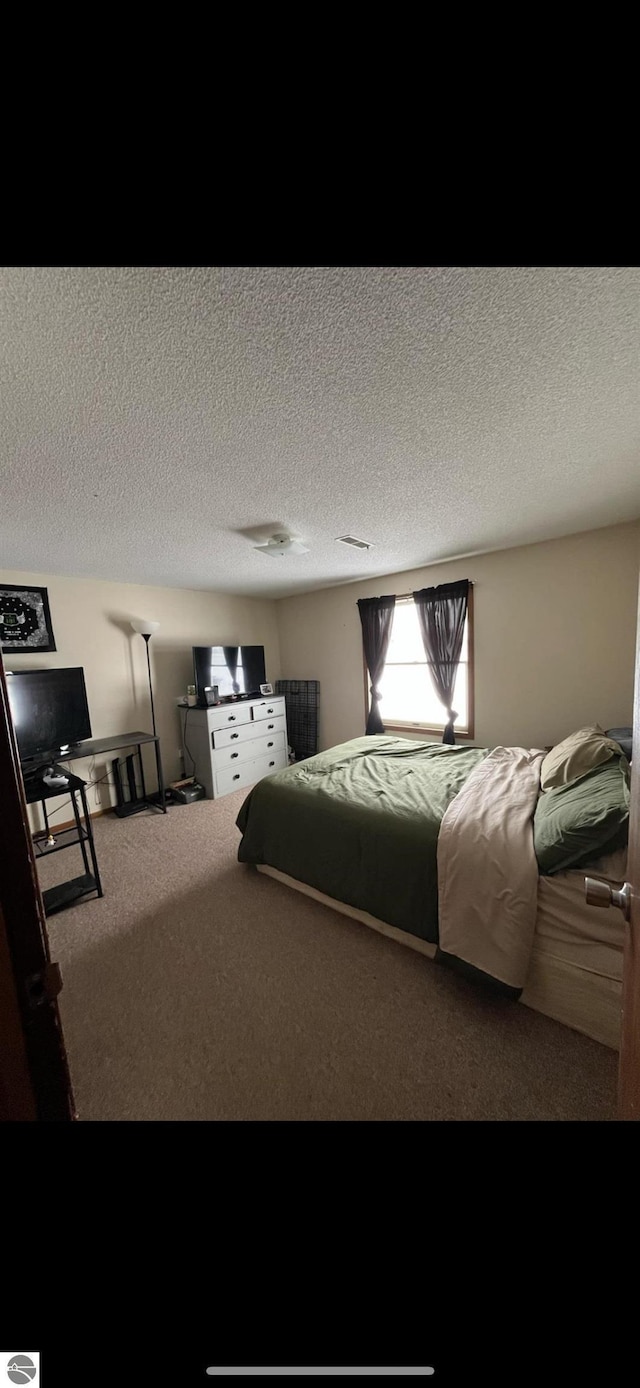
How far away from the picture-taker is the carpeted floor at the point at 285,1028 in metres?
1.14

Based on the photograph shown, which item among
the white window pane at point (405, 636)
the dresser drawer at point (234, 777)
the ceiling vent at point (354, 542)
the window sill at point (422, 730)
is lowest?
the dresser drawer at point (234, 777)

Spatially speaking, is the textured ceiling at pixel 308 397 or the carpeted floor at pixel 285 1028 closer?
the textured ceiling at pixel 308 397

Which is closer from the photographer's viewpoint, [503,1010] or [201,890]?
[503,1010]

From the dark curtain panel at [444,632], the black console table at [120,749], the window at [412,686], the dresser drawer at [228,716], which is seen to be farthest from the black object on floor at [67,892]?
the dark curtain panel at [444,632]

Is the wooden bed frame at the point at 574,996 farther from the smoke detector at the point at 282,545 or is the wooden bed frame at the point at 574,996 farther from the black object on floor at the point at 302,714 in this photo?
the black object on floor at the point at 302,714

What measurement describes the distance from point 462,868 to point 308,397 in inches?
69.0

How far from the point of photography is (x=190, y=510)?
1.85 m

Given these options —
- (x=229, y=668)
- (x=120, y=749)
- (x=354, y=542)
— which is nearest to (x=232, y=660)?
(x=229, y=668)

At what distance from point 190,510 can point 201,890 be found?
2111 millimetres

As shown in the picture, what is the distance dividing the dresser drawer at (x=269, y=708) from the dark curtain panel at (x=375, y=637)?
101 centimetres
